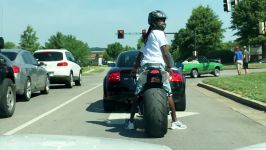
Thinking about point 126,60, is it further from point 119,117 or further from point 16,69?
point 16,69

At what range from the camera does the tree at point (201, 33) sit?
92188 mm

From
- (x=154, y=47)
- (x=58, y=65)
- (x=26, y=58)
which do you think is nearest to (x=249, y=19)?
(x=58, y=65)

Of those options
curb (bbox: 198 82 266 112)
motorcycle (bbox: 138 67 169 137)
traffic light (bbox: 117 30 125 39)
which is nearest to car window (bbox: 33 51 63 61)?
curb (bbox: 198 82 266 112)

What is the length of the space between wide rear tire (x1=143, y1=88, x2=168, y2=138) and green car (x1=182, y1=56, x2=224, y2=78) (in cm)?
2528

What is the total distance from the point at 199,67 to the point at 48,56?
1445cm

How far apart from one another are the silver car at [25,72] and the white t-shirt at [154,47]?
6.03m

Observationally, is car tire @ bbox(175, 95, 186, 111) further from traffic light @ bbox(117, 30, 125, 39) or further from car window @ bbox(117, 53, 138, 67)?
traffic light @ bbox(117, 30, 125, 39)

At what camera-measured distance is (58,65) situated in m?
21.4

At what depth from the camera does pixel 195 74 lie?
34031mm

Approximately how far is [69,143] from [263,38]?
74.7 m

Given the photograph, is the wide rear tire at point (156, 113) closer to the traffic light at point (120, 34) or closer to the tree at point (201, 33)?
the traffic light at point (120, 34)

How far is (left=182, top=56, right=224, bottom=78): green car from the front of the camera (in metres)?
33.8

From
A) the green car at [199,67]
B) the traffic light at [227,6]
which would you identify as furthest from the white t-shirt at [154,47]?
the green car at [199,67]

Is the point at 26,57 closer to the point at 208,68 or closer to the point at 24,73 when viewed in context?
the point at 24,73
